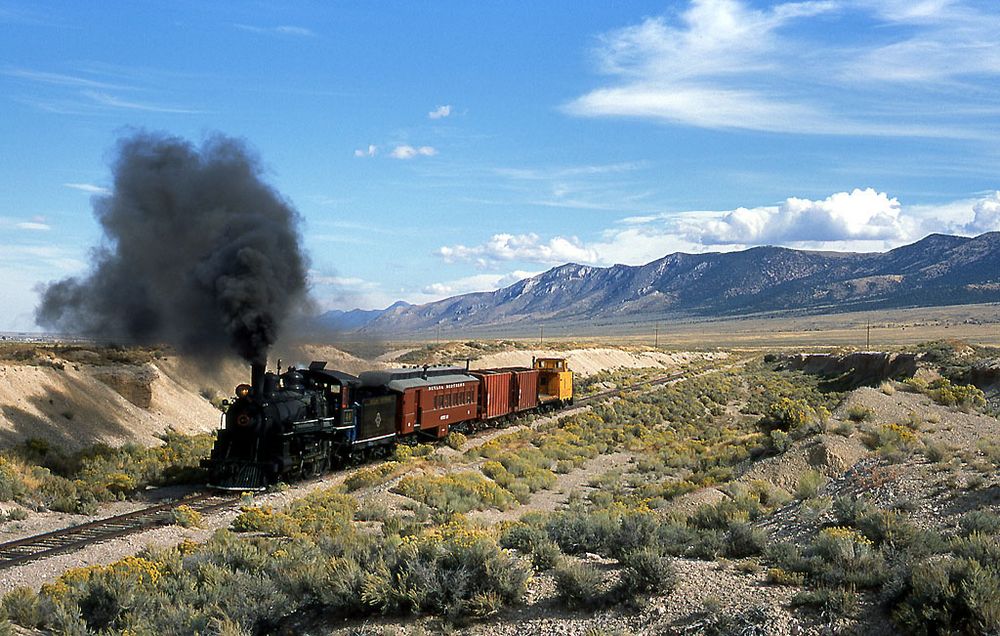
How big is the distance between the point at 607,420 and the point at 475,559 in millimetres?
31259

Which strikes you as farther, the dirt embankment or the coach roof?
the dirt embankment

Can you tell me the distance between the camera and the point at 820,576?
30.9 feet

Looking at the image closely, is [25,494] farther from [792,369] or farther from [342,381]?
[792,369]

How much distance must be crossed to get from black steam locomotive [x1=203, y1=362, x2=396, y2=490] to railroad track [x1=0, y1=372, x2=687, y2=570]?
96 centimetres

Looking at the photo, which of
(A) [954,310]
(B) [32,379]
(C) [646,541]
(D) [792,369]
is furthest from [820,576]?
(A) [954,310]

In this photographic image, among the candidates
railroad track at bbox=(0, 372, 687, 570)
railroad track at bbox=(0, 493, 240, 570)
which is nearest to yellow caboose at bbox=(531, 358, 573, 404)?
railroad track at bbox=(0, 372, 687, 570)

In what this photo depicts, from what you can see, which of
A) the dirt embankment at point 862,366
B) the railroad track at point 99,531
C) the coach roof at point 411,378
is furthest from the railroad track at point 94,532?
the dirt embankment at point 862,366

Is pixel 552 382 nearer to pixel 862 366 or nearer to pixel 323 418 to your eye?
pixel 323 418

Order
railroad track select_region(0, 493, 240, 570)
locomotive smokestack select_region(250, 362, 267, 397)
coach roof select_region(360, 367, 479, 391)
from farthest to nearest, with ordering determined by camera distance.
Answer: coach roof select_region(360, 367, 479, 391) → locomotive smokestack select_region(250, 362, 267, 397) → railroad track select_region(0, 493, 240, 570)

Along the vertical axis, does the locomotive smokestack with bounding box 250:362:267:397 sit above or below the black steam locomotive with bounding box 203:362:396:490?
above

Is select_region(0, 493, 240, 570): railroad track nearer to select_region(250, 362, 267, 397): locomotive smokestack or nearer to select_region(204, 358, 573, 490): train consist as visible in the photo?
select_region(204, 358, 573, 490): train consist

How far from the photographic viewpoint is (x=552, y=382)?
46406 mm

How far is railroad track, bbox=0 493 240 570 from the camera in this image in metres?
14.8

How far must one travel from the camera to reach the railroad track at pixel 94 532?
14830mm
